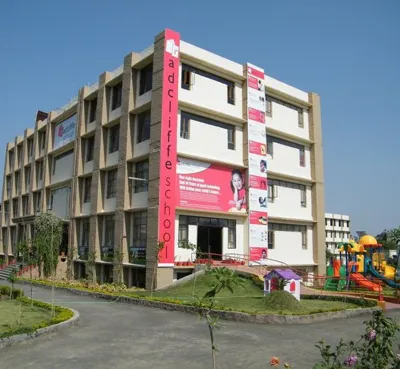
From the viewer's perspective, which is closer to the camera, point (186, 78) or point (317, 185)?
point (186, 78)

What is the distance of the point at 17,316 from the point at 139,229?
13042 millimetres

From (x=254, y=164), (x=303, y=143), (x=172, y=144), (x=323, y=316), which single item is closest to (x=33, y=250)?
(x=172, y=144)

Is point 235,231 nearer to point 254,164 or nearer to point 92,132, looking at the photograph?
point 254,164

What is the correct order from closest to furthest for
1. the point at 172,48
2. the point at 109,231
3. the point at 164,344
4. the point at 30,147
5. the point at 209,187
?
the point at 164,344 → the point at 172,48 → the point at 209,187 → the point at 109,231 → the point at 30,147

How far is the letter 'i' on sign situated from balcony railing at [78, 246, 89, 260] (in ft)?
32.0

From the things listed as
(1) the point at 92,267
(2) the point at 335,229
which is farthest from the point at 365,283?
(2) the point at 335,229

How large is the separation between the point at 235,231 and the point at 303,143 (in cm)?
1103

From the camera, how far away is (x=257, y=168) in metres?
29.2

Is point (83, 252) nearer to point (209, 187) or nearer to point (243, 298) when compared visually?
point (209, 187)

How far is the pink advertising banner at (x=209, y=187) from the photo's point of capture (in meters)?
25.2

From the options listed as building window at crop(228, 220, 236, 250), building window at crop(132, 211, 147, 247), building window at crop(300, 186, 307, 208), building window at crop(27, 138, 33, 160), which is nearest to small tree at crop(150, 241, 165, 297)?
building window at crop(132, 211, 147, 247)

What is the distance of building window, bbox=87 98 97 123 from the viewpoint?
33522mm

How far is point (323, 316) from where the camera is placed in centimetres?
1416

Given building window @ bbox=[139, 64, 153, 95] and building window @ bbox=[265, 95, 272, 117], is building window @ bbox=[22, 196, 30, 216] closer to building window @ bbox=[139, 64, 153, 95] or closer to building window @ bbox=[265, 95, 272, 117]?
building window @ bbox=[139, 64, 153, 95]
